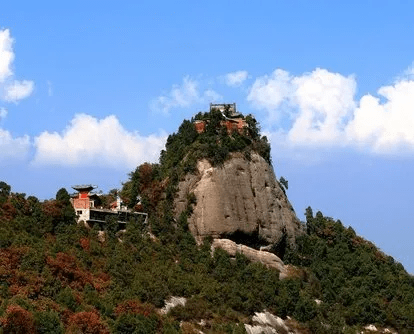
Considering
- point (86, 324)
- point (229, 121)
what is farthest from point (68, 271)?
point (229, 121)

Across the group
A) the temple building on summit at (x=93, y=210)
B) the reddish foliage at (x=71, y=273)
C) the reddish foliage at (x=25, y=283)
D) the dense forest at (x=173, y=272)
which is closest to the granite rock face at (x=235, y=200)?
the dense forest at (x=173, y=272)

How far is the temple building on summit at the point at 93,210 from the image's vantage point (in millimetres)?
92062

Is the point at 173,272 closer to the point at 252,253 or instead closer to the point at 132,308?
the point at 132,308

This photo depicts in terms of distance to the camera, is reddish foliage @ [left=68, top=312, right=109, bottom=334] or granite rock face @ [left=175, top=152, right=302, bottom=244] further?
granite rock face @ [left=175, top=152, right=302, bottom=244]

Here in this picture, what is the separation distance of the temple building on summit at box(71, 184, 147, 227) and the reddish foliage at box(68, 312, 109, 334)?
75.2ft

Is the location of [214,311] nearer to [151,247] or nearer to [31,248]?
[151,247]

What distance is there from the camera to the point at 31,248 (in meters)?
79.1

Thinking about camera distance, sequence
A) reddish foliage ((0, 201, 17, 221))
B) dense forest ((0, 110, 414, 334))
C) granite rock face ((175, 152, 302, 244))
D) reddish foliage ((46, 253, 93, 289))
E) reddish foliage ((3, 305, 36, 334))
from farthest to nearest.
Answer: granite rock face ((175, 152, 302, 244)) < reddish foliage ((0, 201, 17, 221)) < reddish foliage ((46, 253, 93, 289)) < dense forest ((0, 110, 414, 334)) < reddish foliage ((3, 305, 36, 334))

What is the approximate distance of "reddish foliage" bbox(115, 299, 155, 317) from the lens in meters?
74.3

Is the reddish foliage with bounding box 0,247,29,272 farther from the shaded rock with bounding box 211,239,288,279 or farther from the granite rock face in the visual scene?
the shaded rock with bounding box 211,239,288,279

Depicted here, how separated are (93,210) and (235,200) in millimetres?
14463

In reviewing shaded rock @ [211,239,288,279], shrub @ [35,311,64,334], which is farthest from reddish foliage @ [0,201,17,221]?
shrub @ [35,311,64,334]

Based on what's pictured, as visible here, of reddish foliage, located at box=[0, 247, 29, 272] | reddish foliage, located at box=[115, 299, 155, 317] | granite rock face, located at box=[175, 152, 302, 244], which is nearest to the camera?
reddish foliage, located at box=[115, 299, 155, 317]

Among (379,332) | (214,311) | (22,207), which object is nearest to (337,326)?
(379,332)
